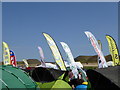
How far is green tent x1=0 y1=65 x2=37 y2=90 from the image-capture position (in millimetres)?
7761

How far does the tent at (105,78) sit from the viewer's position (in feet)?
24.4

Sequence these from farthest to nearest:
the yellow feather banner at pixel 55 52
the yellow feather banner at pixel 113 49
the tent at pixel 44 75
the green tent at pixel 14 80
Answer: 1. the yellow feather banner at pixel 55 52
2. the yellow feather banner at pixel 113 49
3. the tent at pixel 44 75
4. the green tent at pixel 14 80

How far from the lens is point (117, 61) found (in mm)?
18328

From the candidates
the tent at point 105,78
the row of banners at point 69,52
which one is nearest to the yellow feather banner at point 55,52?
the row of banners at point 69,52

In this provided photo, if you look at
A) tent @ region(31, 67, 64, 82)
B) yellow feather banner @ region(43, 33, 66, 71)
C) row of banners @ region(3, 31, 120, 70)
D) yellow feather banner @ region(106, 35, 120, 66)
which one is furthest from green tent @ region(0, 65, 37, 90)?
yellow feather banner @ region(43, 33, 66, 71)

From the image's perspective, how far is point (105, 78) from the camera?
25.0 ft

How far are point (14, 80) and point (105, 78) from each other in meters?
2.88

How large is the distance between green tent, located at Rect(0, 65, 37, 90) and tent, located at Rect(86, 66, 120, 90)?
7.27ft

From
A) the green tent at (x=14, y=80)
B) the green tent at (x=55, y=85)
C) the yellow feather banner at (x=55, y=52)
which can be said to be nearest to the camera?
the green tent at (x=14, y=80)

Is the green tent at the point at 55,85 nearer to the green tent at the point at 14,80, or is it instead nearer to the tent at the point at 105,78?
the green tent at the point at 14,80

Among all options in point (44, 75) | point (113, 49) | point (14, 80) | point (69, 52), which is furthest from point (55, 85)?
point (69, 52)

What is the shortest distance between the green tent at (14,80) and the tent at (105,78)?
2.22 m

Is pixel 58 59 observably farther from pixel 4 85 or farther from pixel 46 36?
pixel 4 85

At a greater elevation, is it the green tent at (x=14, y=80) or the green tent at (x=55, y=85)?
the green tent at (x=14, y=80)
